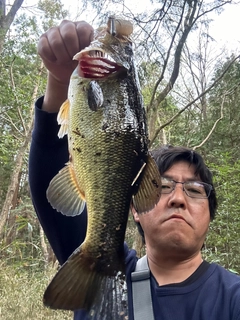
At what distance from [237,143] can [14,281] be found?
793 cm

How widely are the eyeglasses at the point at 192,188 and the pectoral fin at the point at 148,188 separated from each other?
598mm

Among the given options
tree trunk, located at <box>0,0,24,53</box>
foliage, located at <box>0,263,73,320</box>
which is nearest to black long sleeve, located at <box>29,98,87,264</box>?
foliage, located at <box>0,263,73,320</box>

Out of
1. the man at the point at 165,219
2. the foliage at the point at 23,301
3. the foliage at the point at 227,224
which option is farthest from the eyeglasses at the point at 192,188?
the foliage at the point at 227,224

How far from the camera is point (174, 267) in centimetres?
168

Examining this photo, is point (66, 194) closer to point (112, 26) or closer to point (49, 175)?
point (49, 175)

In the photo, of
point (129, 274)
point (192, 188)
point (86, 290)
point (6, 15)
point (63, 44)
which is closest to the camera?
point (86, 290)

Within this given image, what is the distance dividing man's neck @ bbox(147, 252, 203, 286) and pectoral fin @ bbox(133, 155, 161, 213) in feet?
2.12

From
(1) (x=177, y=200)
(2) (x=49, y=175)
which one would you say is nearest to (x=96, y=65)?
(2) (x=49, y=175)

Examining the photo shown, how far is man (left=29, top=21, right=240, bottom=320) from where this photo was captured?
51.8 inches

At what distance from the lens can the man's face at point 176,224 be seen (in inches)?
62.8

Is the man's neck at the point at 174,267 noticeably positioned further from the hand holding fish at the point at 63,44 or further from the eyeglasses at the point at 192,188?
the hand holding fish at the point at 63,44

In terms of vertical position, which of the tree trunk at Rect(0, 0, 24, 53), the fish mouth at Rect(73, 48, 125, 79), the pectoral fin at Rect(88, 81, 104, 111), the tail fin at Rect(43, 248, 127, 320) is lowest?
the tail fin at Rect(43, 248, 127, 320)

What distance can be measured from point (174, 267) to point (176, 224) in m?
0.21

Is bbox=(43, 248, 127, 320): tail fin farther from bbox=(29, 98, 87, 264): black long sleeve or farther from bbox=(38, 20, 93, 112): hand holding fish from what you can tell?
bbox=(38, 20, 93, 112): hand holding fish
